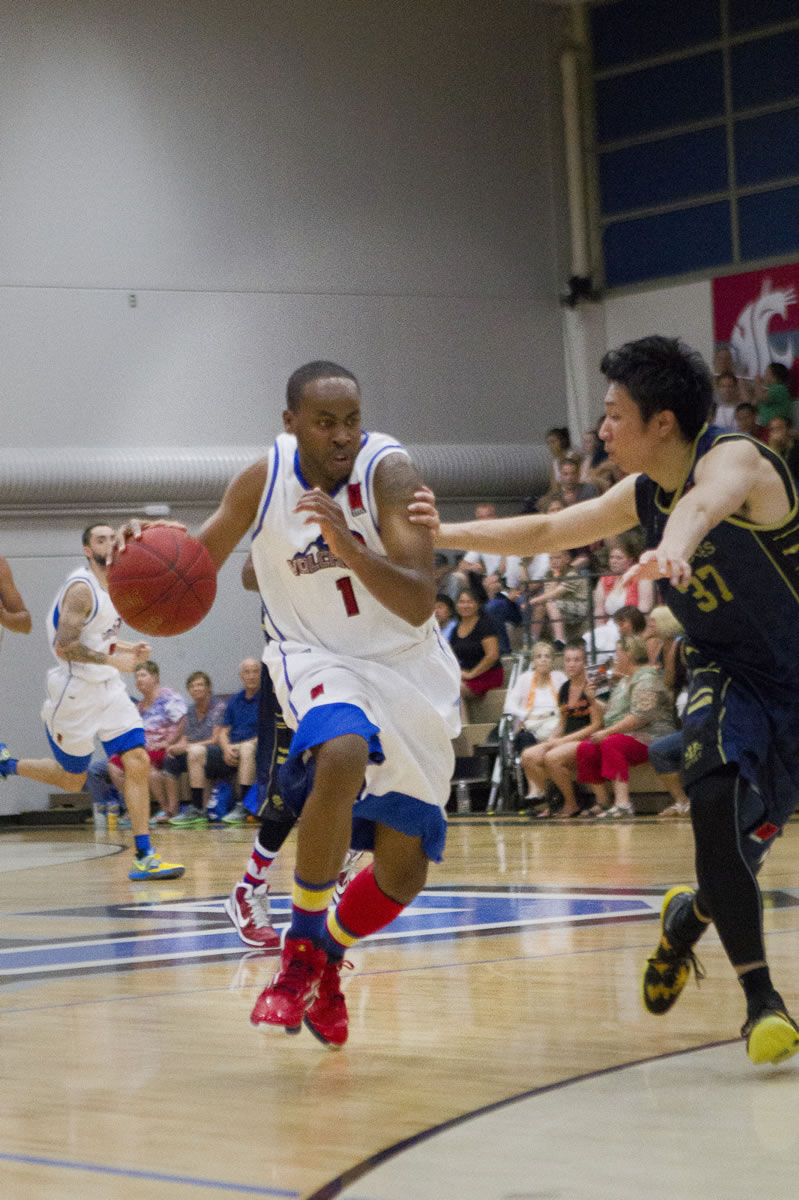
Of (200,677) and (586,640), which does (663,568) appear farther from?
(200,677)

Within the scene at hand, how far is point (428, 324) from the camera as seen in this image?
18453 mm

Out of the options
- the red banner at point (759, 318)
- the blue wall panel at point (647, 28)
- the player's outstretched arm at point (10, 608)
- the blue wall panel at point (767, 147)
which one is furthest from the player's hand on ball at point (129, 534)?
the blue wall panel at point (647, 28)

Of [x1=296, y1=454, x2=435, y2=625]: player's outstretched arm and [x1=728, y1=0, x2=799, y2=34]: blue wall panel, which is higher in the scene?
[x1=728, y1=0, x2=799, y2=34]: blue wall panel

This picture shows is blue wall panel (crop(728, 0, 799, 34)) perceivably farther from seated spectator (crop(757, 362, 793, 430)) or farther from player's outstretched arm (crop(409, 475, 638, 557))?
player's outstretched arm (crop(409, 475, 638, 557))

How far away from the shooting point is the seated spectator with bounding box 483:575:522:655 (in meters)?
15.1

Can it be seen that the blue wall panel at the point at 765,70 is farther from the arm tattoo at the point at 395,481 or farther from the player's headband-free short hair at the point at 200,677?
the arm tattoo at the point at 395,481

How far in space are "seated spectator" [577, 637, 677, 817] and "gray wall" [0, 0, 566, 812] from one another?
5875 mm

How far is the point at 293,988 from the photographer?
389cm

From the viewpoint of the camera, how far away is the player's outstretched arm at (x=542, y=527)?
4.10 m

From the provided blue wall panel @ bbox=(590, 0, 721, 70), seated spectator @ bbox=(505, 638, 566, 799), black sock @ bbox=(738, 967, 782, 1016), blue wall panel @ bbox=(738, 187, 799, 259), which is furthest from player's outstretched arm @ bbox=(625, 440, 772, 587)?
blue wall panel @ bbox=(590, 0, 721, 70)

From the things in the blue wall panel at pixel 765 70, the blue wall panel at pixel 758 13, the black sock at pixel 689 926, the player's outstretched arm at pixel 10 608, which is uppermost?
the blue wall panel at pixel 758 13

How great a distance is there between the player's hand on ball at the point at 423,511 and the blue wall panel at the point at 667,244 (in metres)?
14.1

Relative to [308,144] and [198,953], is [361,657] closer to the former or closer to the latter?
[198,953]

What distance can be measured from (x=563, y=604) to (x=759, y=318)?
176 inches
